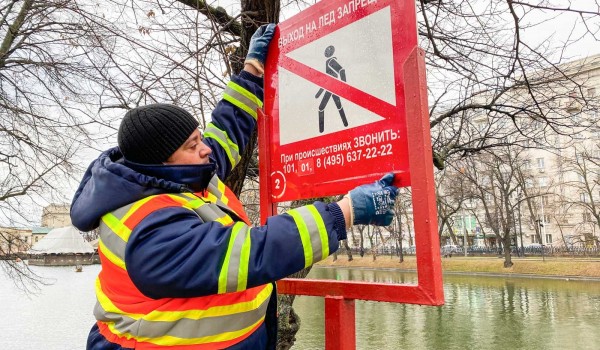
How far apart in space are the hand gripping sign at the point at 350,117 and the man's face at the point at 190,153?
48cm

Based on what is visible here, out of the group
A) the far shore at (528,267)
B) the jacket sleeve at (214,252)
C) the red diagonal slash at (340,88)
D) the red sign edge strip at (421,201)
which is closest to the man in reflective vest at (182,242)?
the jacket sleeve at (214,252)

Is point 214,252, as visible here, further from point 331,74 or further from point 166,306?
point 331,74

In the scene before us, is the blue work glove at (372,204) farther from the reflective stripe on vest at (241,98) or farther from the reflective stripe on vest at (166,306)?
the reflective stripe on vest at (241,98)

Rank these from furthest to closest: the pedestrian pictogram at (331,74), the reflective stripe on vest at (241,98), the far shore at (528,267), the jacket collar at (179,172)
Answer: the far shore at (528,267) < the reflective stripe on vest at (241,98) < the pedestrian pictogram at (331,74) < the jacket collar at (179,172)

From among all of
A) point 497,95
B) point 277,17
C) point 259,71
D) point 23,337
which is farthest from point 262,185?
point 23,337

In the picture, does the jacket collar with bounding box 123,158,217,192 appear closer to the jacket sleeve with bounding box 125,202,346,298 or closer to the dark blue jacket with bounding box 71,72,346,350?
the dark blue jacket with bounding box 71,72,346,350

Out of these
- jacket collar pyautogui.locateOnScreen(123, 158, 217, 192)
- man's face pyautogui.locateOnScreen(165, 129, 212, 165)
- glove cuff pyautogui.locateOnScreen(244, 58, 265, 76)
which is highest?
glove cuff pyautogui.locateOnScreen(244, 58, 265, 76)

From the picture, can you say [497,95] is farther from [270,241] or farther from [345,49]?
[270,241]

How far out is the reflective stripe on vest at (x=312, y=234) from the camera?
4.16 feet

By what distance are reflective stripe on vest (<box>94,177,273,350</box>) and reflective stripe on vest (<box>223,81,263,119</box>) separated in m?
0.79

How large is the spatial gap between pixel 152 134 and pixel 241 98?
76 centimetres

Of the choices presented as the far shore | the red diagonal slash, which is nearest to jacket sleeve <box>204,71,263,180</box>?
the red diagonal slash

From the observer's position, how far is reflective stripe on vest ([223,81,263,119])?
215 centimetres

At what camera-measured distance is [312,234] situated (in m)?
1.28
